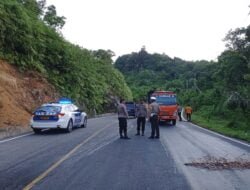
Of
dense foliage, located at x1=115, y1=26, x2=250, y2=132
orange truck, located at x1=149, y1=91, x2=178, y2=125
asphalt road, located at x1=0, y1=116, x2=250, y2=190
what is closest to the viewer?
asphalt road, located at x1=0, y1=116, x2=250, y2=190

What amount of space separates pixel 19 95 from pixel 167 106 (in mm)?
10592

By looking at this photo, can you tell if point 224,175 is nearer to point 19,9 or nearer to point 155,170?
point 155,170

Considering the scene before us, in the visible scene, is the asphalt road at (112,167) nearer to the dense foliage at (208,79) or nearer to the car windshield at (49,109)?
the car windshield at (49,109)

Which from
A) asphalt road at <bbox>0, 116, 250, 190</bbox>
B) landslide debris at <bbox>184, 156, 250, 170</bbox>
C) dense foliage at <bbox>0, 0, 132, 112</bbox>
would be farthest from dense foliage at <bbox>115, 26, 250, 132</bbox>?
landslide debris at <bbox>184, 156, 250, 170</bbox>

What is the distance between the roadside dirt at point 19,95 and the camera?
944 inches

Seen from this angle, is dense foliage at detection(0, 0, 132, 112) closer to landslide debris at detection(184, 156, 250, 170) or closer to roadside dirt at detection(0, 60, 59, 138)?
roadside dirt at detection(0, 60, 59, 138)

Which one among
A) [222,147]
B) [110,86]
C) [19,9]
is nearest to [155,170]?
[222,147]

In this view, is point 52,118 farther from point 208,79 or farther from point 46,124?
point 208,79

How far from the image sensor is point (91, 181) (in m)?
9.05

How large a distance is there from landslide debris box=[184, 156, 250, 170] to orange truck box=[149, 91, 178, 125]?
18866mm

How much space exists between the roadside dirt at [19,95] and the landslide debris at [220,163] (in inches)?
422

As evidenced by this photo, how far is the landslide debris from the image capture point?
11195 mm

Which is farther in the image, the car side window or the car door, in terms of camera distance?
the car door

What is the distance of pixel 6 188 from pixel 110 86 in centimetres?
6015
